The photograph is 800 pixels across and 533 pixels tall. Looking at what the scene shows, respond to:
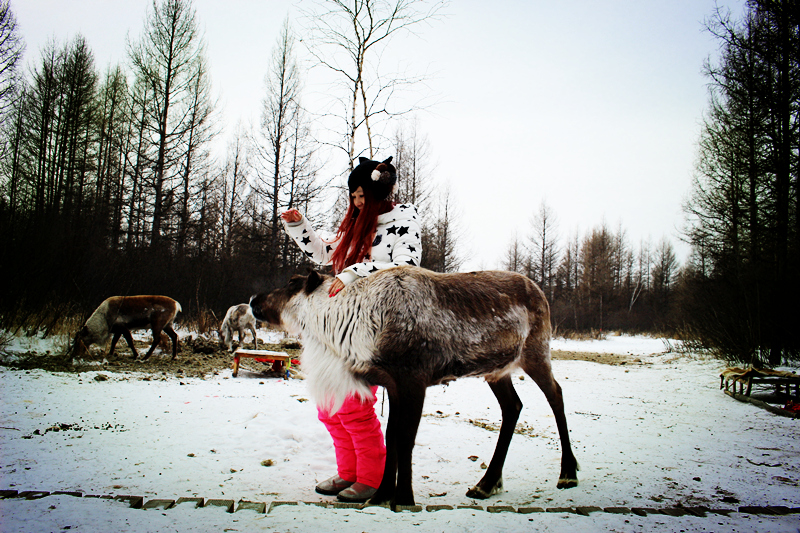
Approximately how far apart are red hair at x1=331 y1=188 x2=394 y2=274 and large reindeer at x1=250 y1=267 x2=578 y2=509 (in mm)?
229

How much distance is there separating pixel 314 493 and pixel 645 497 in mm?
2289

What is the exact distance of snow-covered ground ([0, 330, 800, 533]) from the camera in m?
2.03

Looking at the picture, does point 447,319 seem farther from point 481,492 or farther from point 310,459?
point 310,459

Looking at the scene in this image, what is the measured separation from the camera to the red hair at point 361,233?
9.44 feet

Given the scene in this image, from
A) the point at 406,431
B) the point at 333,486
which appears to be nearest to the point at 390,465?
the point at 406,431

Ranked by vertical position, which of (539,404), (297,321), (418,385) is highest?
(297,321)

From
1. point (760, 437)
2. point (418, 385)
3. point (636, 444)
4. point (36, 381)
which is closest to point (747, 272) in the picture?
point (760, 437)

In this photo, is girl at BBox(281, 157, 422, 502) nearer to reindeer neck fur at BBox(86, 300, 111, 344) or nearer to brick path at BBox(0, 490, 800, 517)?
brick path at BBox(0, 490, 800, 517)

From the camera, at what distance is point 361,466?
107 inches

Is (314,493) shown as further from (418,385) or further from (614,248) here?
(614,248)

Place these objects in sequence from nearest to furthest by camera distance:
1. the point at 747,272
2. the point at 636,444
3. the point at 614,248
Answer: the point at 636,444
the point at 747,272
the point at 614,248

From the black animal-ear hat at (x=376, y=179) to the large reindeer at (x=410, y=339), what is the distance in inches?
25.3

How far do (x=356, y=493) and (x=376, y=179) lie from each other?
214 centimetres

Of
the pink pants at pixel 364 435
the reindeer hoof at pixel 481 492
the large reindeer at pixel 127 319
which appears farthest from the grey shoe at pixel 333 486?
the large reindeer at pixel 127 319
